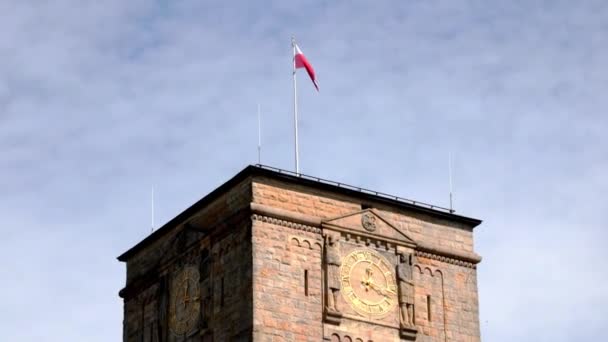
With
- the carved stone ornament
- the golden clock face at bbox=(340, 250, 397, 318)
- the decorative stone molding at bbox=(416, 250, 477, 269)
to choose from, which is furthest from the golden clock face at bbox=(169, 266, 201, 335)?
the decorative stone molding at bbox=(416, 250, 477, 269)

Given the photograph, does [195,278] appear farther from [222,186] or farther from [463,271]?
[463,271]

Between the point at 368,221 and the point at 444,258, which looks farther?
the point at 444,258

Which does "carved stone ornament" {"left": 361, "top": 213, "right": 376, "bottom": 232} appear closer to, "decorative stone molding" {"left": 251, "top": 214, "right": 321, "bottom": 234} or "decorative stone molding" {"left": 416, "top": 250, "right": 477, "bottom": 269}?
"decorative stone molding" {"left": 251, "top": 214, "right": 321, "bottom": 234}

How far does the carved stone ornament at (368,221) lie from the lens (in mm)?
90812

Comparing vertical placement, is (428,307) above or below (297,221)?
below

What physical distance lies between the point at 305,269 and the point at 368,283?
3706 mm

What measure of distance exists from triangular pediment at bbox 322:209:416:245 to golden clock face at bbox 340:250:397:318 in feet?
3.57

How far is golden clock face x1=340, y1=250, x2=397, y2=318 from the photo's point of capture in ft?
292

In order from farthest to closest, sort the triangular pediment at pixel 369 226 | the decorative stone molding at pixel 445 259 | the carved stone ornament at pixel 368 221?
the decorative stone molding at pixel 445 259 < the carved stone ornament at pixel 368 221 < the triangular pediment at pixel 369 226

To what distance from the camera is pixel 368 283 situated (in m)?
89.8

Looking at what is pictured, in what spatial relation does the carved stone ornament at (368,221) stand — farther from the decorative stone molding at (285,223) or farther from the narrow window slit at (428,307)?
the narrow window slit at (428,307)

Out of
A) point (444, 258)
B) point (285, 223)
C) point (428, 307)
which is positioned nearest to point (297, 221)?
point (285, 223)

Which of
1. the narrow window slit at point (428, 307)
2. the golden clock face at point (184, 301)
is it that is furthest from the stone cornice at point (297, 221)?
the golden clock face at point (184, 301)

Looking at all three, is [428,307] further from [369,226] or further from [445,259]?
[369,226]
